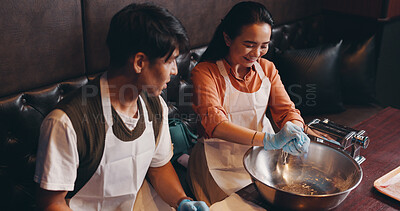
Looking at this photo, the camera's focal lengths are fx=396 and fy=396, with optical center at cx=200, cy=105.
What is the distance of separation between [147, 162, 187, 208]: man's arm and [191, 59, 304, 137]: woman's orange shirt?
32cm

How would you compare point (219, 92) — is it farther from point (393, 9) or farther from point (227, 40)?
point (393, 9)

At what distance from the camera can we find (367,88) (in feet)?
10.0

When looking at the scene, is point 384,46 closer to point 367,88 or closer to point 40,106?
point 367,88

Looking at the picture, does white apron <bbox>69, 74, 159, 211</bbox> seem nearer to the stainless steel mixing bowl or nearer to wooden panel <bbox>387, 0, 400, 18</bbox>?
the stainless steel mixing bowl

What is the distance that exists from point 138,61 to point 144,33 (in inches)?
4.1

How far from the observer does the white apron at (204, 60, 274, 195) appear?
194 centimetres

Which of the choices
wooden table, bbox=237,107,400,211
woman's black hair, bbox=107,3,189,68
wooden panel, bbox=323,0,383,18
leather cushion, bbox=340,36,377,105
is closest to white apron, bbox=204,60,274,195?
wooden table, bbox=237,107,400,211

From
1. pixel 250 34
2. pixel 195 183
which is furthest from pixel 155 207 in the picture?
pixel 250 34

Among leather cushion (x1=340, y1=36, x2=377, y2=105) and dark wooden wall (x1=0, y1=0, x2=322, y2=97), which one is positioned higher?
dark wooden wall (x1=0, y1=0, x2=322, y2=97)

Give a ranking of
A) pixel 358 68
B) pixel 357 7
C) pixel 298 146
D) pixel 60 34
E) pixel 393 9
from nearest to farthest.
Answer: pixel 298 146 → pixel 60 34 → pixel 358 68 → pixel 393 9 → pixel 357 7

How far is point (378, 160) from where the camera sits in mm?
1745

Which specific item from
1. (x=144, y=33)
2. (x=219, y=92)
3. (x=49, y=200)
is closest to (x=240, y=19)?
(x=219, y=92)

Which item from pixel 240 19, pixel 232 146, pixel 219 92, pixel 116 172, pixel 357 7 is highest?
pixel 240 19

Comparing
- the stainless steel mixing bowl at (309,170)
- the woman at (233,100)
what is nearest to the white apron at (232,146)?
the woman at (233,100)
